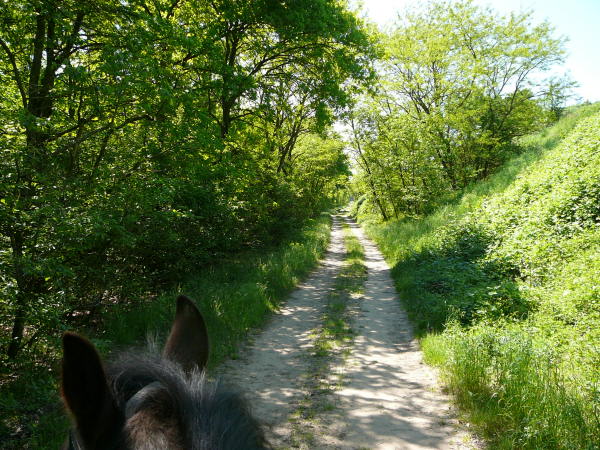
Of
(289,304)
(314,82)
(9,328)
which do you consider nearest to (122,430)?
(9,328)

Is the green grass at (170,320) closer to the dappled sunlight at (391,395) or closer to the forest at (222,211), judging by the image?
the forest at (222,211)

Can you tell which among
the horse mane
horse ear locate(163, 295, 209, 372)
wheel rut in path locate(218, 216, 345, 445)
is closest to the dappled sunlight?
wheel rut in path locate(218, 216, 345, 445)

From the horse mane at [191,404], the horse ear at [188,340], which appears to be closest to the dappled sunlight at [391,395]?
the horse ear at [188,340]

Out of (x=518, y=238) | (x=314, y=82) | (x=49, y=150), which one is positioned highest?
(x=314, y=82)

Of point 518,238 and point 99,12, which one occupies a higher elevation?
point 99,12

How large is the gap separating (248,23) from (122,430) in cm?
1202

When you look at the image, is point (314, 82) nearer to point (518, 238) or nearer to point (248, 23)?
point (248, 23)

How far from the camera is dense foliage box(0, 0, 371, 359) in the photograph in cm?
358

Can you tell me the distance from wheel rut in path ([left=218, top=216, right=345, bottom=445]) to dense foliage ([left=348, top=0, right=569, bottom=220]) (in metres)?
10.7

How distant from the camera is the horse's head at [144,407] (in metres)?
0.82

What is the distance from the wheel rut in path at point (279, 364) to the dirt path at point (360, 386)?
0.04 ft

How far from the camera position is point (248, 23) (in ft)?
35.3

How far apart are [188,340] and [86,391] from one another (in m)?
0.69

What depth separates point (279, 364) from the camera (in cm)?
566
